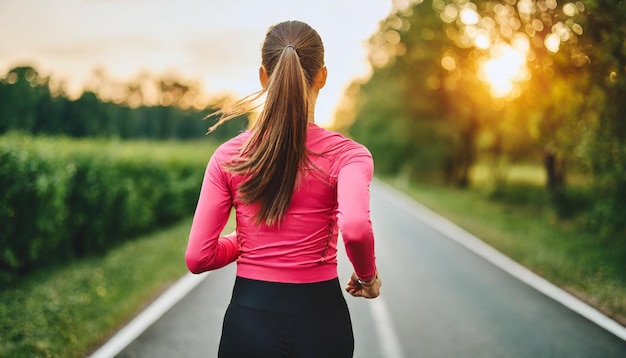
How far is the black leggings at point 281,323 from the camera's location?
2076mm

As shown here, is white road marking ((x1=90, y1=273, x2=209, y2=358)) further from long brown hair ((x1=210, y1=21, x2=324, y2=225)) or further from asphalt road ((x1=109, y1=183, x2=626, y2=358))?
long brown hair ((x1=210, y1=21, x2=324, y2=225))

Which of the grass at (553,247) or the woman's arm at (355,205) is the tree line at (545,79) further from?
the woman's arm at (355,205)

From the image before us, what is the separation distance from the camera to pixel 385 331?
21.0 ft

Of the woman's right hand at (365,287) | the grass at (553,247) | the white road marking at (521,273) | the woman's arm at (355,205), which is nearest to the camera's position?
the woman's arm at (355,205)

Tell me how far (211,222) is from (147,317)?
16.7ft

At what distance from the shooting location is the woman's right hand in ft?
7.23

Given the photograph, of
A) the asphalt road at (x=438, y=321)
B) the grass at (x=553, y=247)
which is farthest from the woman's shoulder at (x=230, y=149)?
the grass at (x=553, y=247)

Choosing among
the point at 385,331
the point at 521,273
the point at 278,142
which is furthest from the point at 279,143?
the point at 521,273

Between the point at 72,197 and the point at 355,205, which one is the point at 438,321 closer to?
the point at 355,205

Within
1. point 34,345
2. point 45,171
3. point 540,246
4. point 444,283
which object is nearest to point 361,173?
point 34,345

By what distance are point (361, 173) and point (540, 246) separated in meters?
12.4

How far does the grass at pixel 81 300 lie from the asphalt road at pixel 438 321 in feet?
1.80

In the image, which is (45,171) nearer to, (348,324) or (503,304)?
(503,304)

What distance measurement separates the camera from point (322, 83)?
7.27 ft
